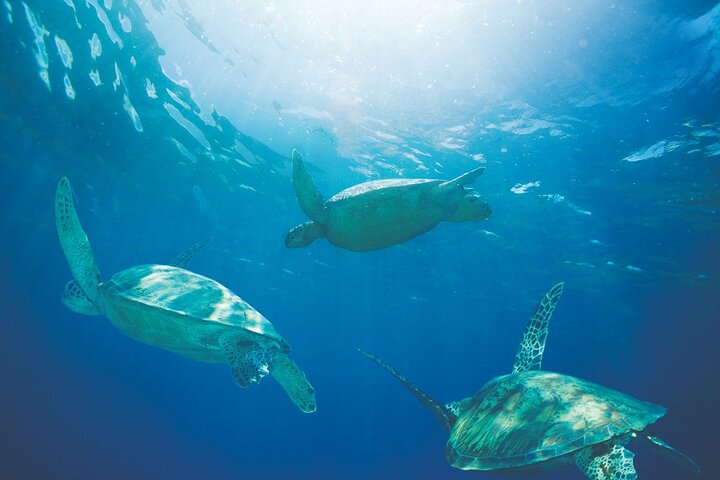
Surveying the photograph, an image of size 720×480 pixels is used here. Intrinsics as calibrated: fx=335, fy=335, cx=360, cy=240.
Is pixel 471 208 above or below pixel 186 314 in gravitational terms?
above

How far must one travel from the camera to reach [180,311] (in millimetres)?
4602

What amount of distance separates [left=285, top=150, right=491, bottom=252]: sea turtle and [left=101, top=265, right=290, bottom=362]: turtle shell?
153cm

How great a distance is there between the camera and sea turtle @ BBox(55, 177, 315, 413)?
4.71 meters

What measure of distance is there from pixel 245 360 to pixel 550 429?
382cm

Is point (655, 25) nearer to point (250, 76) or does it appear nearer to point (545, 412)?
point (545, 412)

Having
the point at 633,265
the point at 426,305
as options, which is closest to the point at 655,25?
the point at 633,265

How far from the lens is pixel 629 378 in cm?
4291

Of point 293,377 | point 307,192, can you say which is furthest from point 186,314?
point 307,192

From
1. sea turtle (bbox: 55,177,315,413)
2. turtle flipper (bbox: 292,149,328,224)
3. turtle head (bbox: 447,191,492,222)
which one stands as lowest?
sea turtle (bbox: 55,177,315,413)

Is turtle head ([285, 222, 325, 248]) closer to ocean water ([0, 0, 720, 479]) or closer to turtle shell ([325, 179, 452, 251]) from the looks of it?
turtle shell ([325, 179, 452, 251])

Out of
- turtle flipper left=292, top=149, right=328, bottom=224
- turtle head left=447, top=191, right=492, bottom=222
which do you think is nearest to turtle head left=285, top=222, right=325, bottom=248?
turtle flipper left=292, top=149, right=328, bottom=224

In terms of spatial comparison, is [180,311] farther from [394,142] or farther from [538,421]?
[394,142]

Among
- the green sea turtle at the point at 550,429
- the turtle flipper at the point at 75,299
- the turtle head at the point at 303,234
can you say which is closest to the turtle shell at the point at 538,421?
the green sea turtle at the point at 550,429

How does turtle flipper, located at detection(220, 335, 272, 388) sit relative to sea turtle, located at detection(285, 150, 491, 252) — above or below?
below
